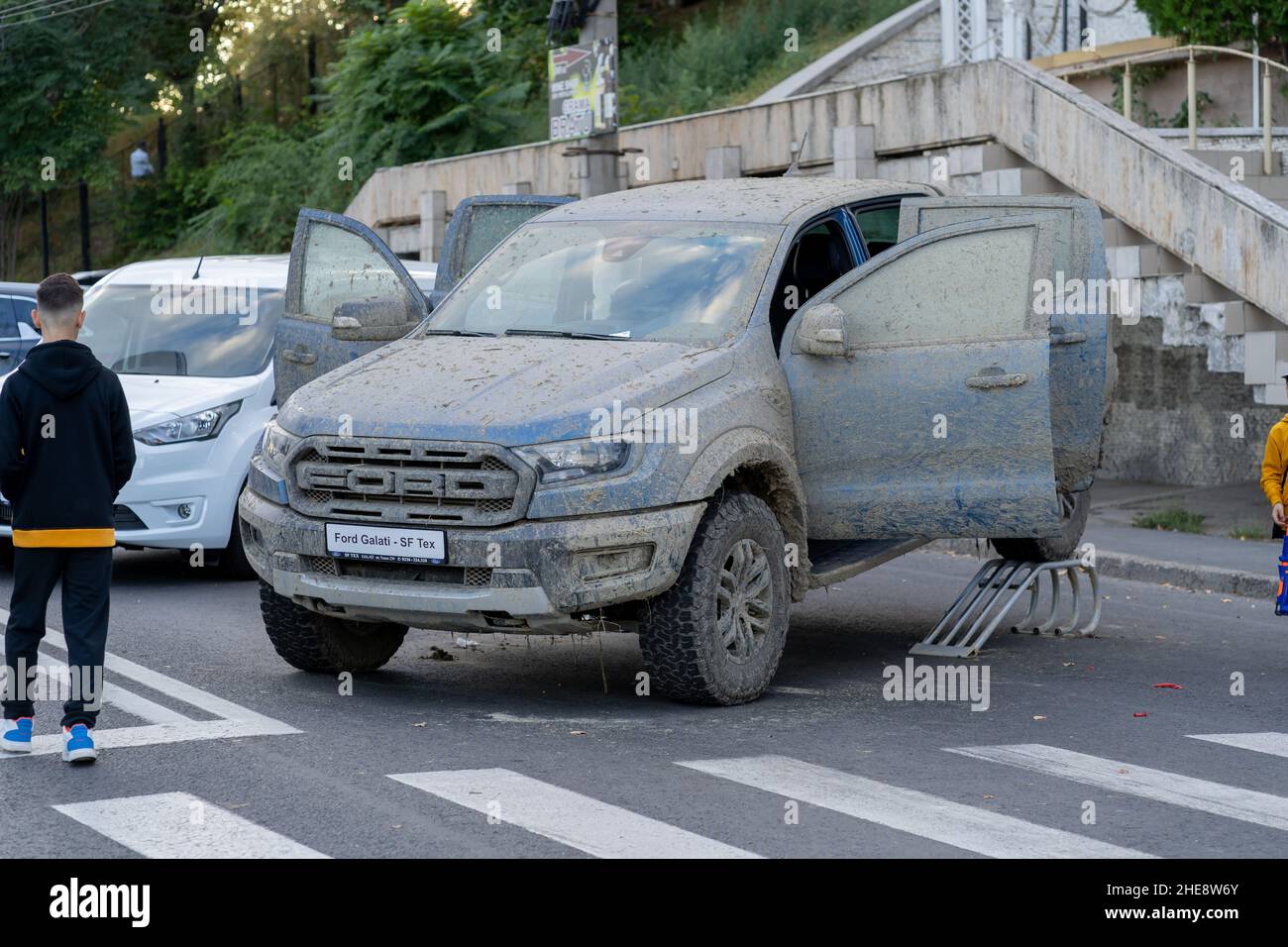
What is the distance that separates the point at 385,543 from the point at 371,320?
2.11m

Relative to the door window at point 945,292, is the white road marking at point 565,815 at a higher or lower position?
lower

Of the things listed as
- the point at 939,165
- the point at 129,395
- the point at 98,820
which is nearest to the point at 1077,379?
the point at 98,820

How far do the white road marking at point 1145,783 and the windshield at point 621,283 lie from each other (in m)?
2.25

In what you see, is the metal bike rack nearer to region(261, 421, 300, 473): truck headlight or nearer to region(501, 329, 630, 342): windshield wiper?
region(501, 329, 630, 342): windshield wiper

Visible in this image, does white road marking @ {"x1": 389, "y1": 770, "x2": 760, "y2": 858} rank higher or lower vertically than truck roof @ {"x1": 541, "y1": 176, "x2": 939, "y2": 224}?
lower

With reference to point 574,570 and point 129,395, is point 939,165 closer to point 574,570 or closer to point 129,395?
point 129,395

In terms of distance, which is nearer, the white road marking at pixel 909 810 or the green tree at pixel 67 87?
the white road marking at pixel 909 810

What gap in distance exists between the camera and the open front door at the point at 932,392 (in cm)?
864

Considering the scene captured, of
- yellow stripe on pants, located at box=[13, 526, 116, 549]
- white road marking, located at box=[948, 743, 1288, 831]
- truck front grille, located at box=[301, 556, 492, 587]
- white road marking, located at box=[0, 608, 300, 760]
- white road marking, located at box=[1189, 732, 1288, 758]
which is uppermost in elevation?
yellow stripe on pants, located at box=[13, 526, 116, 549]

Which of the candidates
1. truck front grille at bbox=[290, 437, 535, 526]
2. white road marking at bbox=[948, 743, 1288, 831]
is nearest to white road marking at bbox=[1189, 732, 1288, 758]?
white road marking at bbox=[948, 743, 1288, 831]

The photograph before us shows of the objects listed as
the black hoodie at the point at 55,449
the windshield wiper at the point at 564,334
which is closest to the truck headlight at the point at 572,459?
the windshield wiper at the point at 564,334

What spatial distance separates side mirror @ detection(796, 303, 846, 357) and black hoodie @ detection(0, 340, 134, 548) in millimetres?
3053

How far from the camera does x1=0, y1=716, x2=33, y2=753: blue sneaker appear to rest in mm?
7145

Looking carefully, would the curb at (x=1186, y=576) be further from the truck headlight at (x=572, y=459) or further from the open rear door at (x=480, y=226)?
the truck headlight at (x=572, y=459)
